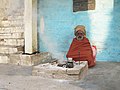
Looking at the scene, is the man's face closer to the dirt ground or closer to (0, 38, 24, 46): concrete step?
the dirt ground

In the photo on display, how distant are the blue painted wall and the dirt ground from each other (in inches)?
61.4

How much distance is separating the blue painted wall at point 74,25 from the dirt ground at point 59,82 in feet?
5.12

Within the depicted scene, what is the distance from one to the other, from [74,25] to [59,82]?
3.27 metres

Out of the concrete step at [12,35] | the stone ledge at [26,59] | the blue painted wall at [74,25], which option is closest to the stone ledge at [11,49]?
the stone ledge at [26,59]

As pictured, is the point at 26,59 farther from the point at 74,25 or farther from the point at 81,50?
the point at 74,25

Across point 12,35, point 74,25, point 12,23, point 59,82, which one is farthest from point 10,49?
point 59,82

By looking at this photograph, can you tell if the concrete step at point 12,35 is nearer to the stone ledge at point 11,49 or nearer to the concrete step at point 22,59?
the stone ledge at point 11,49

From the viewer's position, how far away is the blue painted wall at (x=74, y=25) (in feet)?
23.4

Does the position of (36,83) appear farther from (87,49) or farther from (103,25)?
(103,25)

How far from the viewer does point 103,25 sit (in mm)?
7246

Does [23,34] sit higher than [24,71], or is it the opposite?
[23,34]

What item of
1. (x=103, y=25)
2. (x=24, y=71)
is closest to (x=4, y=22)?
(x=24, y=71)

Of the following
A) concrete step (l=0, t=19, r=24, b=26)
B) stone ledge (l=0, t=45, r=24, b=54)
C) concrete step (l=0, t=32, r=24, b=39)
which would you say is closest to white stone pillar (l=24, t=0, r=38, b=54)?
stone ledge (l=0, t=45, r=24, b=54)

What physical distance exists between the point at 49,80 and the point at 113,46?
3.09 meters
